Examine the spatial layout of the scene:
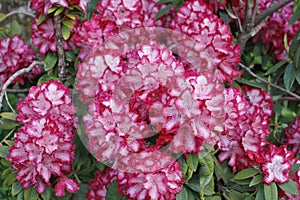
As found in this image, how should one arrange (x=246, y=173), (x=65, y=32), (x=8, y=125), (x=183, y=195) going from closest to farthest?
(x=183, y=195) → (x=246, y=173) → (x=8, y=125) → (x=65, y=32)

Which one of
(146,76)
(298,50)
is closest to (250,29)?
(298,50)

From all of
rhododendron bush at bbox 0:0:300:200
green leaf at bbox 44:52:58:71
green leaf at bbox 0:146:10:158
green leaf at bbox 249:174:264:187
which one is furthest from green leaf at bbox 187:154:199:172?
green leaf at bbox 44:52:58:71

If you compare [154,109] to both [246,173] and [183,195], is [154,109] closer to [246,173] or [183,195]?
[183,195]

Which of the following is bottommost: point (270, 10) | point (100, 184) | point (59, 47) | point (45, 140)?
point (100, 184)

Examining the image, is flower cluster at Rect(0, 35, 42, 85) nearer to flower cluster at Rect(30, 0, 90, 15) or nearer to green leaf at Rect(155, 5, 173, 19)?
flower cluster at Rect(30, 0, 90, 15)

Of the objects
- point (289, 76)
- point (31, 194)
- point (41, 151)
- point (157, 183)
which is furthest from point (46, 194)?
point (289, 76)

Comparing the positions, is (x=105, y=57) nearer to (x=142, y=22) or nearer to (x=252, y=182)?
(x=142, y=22)

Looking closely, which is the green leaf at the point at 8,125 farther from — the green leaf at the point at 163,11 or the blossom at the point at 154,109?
the green leaf at the point at 163,11
